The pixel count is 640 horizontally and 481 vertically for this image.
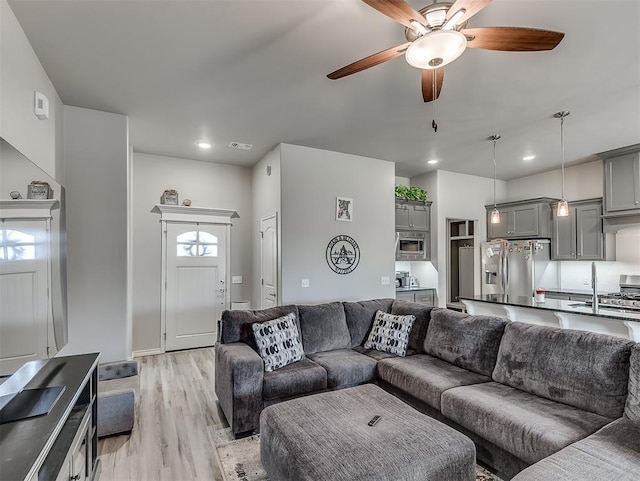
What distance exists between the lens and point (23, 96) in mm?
2283

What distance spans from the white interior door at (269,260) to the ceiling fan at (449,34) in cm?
303

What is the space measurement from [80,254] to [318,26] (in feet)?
9.94

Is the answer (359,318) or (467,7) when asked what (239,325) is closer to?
(359,318)

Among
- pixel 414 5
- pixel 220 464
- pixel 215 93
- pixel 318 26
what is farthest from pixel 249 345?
pixel 414 5

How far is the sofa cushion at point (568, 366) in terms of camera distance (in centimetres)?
202

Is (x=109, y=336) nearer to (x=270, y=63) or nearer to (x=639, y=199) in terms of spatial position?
(x=270, y=63)

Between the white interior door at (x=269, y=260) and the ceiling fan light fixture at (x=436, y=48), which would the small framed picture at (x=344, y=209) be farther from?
the ceiling fan light fixture at (x=436, y=48)

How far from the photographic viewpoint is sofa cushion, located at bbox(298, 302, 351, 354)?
3436mm

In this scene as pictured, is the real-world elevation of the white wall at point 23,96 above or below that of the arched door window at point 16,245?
A: above

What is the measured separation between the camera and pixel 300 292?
176 inches

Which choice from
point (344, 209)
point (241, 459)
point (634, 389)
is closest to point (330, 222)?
point (344, 209)

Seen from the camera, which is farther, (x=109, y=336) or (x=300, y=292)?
(x=300, y=292)

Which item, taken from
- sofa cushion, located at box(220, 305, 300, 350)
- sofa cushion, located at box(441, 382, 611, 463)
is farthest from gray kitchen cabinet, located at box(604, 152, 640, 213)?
sofa cushion, located at box(220, 305, 300, 350)

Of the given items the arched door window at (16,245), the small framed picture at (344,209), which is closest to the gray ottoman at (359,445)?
the arched door window at (16,245)
